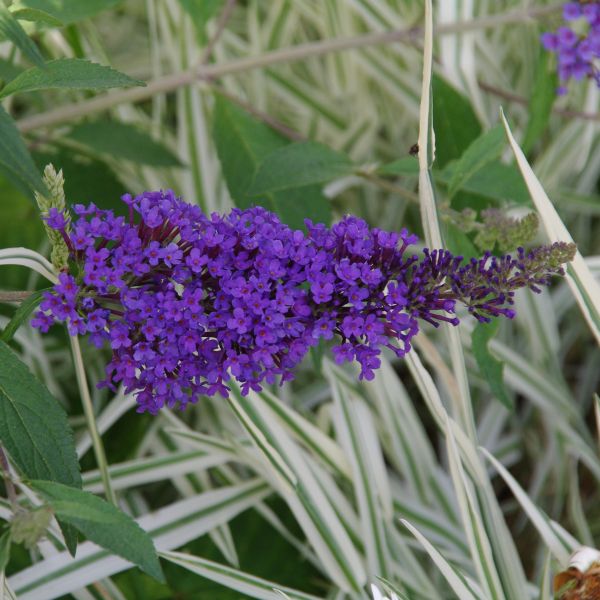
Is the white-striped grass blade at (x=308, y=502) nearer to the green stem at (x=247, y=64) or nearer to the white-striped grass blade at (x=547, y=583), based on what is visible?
the white-striped grass blade at (x=547, y=583)

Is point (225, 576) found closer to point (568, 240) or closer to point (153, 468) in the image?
point (153, 468)

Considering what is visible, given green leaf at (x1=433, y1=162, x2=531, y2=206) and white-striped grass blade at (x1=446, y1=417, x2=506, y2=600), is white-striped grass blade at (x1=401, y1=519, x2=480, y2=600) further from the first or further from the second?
green leaf at (x1=433, y1=162, x2=531, y2=206)

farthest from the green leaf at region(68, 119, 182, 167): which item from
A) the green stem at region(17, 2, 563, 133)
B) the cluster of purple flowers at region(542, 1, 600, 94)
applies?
the cluster of purple flowers at region(542, 1, 600, 94)

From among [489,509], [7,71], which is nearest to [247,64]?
[7,71]

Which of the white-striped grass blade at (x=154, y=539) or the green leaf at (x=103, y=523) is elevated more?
the green leaf at (x=103, y=523)

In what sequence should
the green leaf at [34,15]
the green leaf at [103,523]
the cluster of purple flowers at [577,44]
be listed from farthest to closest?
the cluster of purple flowers at [577,44]
the green leaf at [34,15]
the green leaf at [103,523]

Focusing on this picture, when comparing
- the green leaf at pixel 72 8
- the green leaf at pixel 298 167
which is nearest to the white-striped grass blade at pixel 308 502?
the green leaf at pixel 298 167

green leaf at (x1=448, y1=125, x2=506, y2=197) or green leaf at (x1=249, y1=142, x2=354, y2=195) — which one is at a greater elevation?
green leaf at (x1=249, y1=142, x2=354, y2=195)
